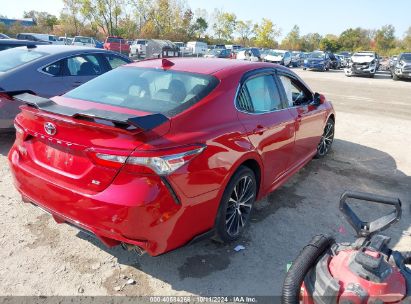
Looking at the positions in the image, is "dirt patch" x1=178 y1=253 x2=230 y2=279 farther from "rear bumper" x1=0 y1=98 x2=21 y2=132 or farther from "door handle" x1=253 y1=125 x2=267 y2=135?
"rear bumper" x1=0 y1=98 x2=21 y2=132

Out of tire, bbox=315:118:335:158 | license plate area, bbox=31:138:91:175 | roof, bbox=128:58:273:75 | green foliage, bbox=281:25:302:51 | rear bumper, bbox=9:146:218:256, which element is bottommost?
green foliage, bbox=281:25:302:51

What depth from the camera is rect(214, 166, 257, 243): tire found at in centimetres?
310

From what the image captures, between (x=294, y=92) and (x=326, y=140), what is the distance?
1.79 meters

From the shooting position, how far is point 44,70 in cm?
581

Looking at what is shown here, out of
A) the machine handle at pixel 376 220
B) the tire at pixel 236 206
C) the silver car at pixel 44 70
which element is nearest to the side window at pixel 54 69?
the silver car at pixel 44 70

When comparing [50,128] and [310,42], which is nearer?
[50,128]

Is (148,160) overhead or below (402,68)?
overhead

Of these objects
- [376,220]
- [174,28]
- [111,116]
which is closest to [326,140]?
[376,220]

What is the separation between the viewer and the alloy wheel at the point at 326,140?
6.02 metres

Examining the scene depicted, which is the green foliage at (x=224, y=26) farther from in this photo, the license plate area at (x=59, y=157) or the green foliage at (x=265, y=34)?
the license plate area at (x=59, y=157)

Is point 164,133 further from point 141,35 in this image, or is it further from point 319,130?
point 141,35

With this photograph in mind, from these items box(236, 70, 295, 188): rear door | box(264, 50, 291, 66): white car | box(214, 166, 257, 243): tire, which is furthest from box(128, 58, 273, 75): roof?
box(264, 50, 291, 66): white car

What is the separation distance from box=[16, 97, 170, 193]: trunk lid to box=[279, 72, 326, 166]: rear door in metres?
2.19

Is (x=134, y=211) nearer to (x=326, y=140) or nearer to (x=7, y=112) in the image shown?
(x=7, y=112)
